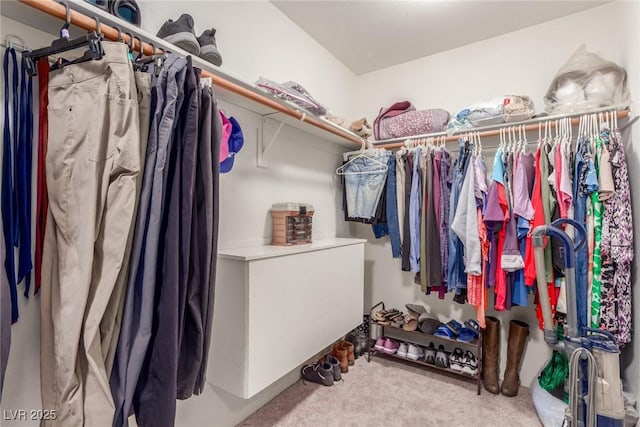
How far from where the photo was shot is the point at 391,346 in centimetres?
240

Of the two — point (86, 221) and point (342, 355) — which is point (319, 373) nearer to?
point (342, 355)

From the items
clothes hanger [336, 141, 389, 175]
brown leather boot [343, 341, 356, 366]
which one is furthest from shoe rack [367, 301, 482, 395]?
clothes hanger [336, 141, 389, 175]

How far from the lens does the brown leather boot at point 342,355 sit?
225 centimetres

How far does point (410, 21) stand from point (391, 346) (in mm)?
2429

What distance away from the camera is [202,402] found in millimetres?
1521

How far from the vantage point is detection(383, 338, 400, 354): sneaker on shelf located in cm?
238

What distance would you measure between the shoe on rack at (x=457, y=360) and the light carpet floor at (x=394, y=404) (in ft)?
0.34

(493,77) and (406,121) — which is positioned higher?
(493,77)

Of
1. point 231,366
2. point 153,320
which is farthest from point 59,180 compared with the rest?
point 231,366

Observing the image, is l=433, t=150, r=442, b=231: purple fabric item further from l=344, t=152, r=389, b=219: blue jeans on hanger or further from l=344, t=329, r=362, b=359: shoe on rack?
l=344, t=329, r=362, b=359: shoe on rack

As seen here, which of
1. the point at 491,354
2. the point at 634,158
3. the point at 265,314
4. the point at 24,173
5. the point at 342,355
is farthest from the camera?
the point at 342,355

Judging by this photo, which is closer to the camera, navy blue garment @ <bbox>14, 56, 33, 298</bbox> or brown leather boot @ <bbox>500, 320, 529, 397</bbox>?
navy blue garment @ <bbox>14, 56, 33, 298</bbox>

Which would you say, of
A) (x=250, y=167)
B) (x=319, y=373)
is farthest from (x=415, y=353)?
(x=250, y=167)

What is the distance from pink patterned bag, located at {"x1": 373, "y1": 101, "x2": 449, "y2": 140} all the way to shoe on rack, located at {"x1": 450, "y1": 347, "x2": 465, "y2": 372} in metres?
1.66
